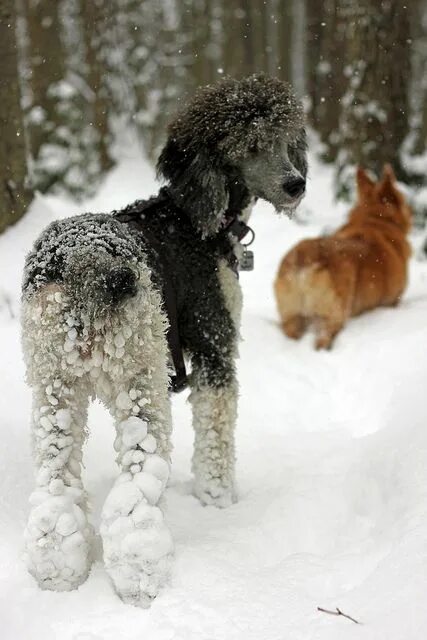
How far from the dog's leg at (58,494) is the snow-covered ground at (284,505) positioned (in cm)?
11

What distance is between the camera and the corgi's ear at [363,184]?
7.32m

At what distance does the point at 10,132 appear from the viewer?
620cm

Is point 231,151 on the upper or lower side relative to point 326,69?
lower

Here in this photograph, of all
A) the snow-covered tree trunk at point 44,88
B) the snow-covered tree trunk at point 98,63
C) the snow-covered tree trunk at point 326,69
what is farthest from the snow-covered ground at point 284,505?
the snow-covered tree trunk at point 326,69

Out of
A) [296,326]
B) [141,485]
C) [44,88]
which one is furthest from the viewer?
[44,88]

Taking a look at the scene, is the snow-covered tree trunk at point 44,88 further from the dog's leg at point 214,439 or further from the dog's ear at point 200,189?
the dog's leg at point 214,439

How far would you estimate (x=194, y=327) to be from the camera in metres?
3.51

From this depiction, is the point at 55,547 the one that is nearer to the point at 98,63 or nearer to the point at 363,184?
the point at 363,184

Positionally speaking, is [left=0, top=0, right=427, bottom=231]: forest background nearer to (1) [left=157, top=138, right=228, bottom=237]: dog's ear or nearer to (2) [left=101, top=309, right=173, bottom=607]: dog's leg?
(1) [left=157, top=138, right=228, bottom=237]: dog's ear

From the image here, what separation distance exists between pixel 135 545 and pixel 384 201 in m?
5.73

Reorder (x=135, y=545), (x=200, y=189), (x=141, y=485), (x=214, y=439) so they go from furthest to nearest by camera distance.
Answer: (x=214, y=439) → (x=200, y=189) → (x=141, y=485) → (x=135, y=545)

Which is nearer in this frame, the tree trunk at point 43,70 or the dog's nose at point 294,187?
the dog's nose at point 294,187

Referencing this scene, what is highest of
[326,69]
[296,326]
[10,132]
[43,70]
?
[326,69]

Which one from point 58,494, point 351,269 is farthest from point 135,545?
point 351,269
